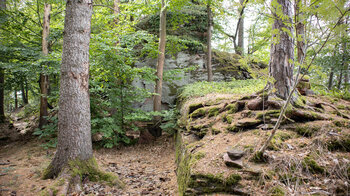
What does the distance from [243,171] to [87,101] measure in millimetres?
3287

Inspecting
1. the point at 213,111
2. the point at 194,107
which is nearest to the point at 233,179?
the point at 213,111

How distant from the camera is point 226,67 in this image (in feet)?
35.9

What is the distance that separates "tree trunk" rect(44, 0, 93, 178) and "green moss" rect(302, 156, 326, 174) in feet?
12.6

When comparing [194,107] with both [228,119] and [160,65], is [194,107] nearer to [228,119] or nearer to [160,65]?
[228,119]

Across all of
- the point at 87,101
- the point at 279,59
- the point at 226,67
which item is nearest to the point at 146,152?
the point at 87,101

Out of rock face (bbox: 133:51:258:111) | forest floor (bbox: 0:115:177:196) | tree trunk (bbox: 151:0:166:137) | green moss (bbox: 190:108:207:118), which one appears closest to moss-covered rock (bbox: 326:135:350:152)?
forest floor (bbox: 0:115:177:196)

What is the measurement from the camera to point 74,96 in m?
3.69

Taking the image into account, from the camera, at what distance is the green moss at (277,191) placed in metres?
2.19

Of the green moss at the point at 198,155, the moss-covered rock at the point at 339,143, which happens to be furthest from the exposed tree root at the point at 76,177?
the moss-covered rock at the point at 339,143

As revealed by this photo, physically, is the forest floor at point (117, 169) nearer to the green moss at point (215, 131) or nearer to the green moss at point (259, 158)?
the green moss at point (215, 131)

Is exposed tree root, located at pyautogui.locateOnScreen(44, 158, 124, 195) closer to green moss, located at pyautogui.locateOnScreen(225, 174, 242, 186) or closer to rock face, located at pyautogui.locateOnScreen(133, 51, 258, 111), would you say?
green moss, located at pyautogui.locateOnScreen(225, 174, 242, 186)

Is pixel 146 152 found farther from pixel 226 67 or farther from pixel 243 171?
pixel 226 67

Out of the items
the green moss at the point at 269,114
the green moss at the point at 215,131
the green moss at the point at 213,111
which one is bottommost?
the green moss at the point at 215,131

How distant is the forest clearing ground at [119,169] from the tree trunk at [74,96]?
1.60 feet
